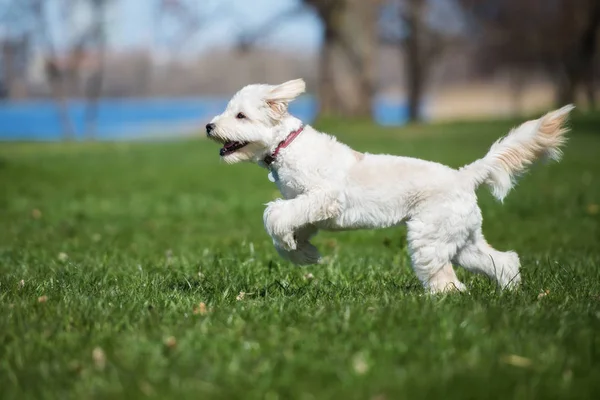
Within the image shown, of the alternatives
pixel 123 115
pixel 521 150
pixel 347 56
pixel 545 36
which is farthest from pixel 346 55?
pixel 123 115

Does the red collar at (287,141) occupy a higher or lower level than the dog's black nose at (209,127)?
lower

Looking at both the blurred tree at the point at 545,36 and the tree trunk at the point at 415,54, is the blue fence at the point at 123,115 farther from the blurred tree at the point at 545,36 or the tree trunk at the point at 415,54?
the tree trunk at the point at 415,54

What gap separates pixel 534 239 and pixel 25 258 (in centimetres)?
565

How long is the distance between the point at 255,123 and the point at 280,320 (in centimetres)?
159

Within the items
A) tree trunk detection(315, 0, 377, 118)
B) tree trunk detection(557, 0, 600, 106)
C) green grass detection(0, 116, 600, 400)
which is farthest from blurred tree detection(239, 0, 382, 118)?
green grass detection(0, 116, 600, 400)

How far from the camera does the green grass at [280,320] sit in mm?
3553

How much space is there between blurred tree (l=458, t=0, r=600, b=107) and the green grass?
113ft

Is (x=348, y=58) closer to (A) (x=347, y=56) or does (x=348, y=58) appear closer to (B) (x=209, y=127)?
(A) (x=347, y=56)

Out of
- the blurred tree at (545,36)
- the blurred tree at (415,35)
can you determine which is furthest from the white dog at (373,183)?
the blurred tree at (415,35)

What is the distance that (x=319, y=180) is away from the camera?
5.49 m

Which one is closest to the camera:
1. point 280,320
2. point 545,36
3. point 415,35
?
point 280,320

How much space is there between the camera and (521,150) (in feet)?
18.7

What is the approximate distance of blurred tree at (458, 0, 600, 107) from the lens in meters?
42.8

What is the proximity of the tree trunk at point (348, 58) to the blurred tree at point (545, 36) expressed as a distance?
12.8m
